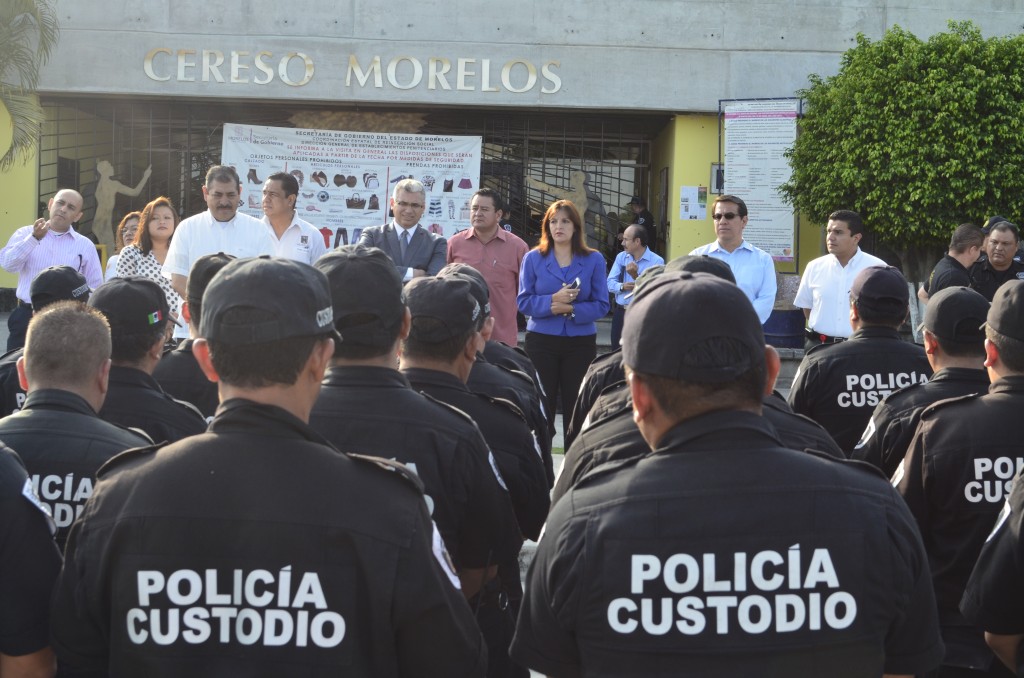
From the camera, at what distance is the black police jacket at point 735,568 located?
185 centimetres

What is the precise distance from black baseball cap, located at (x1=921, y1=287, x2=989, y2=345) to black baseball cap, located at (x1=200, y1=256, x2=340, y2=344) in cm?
257

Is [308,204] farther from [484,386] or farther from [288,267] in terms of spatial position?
[288,267]

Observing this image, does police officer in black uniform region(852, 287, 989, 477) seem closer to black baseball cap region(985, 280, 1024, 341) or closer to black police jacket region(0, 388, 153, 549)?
black baseball cap region(985, 280, 1024, 341)

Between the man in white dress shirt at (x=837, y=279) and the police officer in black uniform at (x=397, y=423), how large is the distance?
5644 mm

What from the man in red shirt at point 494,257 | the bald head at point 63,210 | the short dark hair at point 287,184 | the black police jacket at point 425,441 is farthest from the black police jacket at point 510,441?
the bald head at point 63,210

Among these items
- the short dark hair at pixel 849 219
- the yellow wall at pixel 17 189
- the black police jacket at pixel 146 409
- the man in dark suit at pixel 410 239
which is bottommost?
the black police jacket at pixel 146 409

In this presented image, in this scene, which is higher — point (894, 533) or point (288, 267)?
point (288, 267)

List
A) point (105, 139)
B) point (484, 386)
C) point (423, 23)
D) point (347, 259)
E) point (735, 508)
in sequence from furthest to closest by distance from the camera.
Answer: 1. point (105, 139)
2. point (423, 23)
3. point (484, 386)
4. point (347, 259)
5. point (735, 508)

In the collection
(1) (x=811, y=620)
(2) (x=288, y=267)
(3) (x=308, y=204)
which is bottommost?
(1) (x=811, y=620)

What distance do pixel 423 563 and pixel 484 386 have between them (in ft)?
7.51

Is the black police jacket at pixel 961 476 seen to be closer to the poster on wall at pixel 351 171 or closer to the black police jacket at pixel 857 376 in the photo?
the black police jacket at pixel 857 376

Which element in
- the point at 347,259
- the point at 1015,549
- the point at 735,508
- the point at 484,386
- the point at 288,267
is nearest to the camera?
the point at 735,508

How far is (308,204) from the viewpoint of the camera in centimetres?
1602

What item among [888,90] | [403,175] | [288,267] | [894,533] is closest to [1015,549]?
[894,533]
